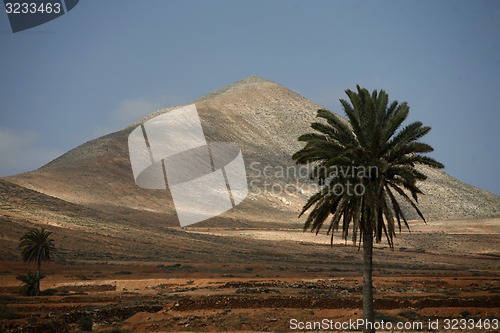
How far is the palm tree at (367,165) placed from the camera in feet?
56.4

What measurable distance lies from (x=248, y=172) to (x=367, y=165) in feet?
345

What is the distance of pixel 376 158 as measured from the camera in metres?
17.5

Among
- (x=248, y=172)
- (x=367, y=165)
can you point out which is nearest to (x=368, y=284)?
(x=367, y=165)

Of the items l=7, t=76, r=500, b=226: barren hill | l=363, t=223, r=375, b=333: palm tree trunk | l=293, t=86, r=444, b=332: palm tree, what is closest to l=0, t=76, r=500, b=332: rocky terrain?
l=7, t=76, r=500, b=226: barren hill

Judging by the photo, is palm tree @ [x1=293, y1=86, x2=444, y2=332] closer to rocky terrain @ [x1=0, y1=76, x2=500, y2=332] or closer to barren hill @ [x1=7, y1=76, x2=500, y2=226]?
rocky terrain @ [x1=0, y1=76, x2=500, y2=332]

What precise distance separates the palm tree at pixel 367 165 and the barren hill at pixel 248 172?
232 ft

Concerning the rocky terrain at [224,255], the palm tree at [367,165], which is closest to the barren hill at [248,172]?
the rocky terrain at [224,255]

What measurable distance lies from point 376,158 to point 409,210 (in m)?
118

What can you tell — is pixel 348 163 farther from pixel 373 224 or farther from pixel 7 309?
pixel 7 309

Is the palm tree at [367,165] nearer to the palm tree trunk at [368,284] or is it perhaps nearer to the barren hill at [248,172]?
the palm tree trunk at [368,284]

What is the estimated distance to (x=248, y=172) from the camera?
122m

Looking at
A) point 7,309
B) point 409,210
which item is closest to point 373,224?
point 7,309

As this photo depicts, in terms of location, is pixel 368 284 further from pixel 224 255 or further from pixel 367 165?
pixel 224 255

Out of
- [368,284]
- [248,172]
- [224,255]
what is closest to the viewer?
[368,284]
